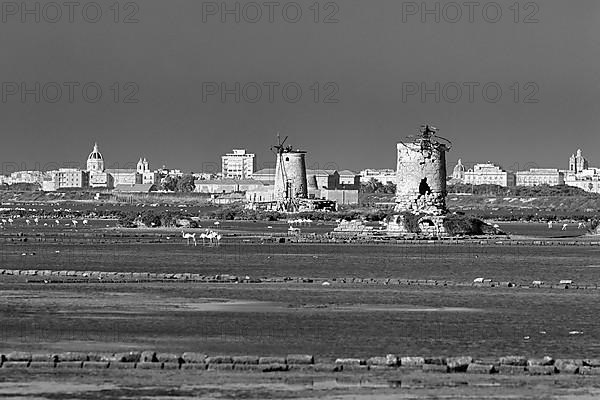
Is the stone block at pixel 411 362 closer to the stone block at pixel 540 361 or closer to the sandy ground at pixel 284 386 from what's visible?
the sandy ground at pixel 284 386

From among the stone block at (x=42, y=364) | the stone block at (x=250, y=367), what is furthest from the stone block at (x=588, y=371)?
the stone block at (x=42, y=364)

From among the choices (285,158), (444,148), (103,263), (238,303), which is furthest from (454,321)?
(285,158)

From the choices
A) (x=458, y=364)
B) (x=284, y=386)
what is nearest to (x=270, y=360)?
(x=284, y=386)

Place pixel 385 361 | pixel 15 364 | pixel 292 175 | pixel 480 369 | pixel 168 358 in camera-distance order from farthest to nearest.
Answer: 1. pixel 292 175
2. pixel 385 361
3. pixel 168 358
4. pixel 15 364
5. pixel 480 369

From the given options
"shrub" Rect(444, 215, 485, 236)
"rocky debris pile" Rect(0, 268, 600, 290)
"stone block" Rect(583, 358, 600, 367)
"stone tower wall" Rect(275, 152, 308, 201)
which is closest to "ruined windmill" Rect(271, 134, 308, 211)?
"stone tower wall" Rect(275, 152, 308, 201)

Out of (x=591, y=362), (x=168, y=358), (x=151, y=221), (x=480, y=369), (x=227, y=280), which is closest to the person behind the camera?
(x=480, y=369)

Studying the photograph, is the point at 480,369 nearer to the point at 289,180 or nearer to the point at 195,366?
the point at 195,366

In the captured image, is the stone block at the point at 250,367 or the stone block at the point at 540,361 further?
the stone block at the point at 540,361
